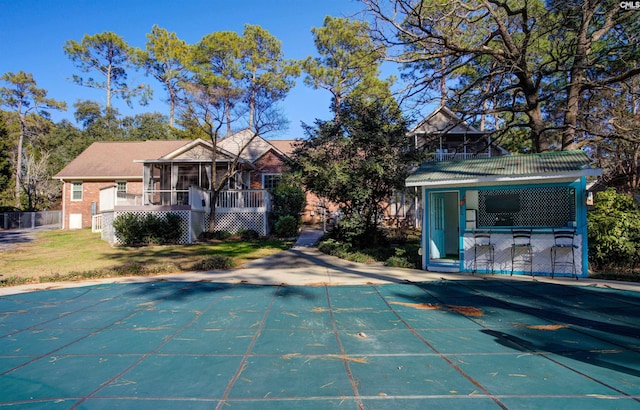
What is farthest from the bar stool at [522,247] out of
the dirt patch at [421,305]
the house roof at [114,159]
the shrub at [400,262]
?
the house roof at [114,159]

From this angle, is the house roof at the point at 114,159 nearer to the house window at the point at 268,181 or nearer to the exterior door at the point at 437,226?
the house window at the point at 268,181

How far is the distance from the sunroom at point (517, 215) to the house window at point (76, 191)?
23197 mm

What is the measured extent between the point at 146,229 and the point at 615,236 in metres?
16.6

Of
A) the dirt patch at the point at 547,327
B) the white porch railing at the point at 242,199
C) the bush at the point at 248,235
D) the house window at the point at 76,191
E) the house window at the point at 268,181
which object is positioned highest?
the house window at the point at 268,181

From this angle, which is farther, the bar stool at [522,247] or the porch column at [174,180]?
the porch column at [174,180]

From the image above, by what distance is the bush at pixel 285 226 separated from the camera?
687 inches

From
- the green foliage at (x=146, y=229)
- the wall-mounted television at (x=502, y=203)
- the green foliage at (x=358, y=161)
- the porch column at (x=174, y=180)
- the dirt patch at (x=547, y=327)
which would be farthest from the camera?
the porch column at (x=174, y=180)

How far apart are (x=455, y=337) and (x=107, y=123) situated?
165ft

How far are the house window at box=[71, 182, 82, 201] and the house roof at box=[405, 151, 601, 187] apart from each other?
2316 centimetres

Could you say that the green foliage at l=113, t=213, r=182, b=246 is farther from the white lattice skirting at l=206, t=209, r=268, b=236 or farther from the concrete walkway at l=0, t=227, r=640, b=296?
the concrete walkway at l=0, t=227, r=640, b=296

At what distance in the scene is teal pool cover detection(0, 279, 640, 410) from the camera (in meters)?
2.92

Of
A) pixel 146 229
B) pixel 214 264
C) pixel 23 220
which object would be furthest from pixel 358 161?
pixel 23 220

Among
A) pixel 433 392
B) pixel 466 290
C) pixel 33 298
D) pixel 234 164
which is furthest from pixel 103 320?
pixel 234 164

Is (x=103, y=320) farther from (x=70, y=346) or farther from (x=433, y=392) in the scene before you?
(x=433, y=392)
